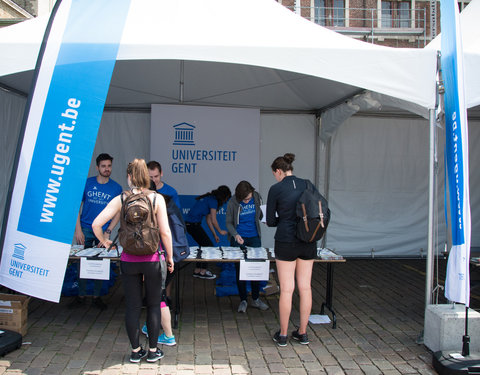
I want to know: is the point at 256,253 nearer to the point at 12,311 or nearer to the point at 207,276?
the point at 207,276

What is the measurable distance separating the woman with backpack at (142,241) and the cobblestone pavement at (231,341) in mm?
408

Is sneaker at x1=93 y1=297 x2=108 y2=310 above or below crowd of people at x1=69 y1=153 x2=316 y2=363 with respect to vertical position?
below

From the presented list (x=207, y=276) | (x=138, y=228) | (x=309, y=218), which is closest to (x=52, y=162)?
(x=138, y=228)

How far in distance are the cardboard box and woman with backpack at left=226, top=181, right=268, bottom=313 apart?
186 centimetres

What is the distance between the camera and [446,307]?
3.33 metres

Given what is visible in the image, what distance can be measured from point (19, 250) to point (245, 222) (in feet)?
6.97

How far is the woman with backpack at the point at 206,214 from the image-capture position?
4.98 metres

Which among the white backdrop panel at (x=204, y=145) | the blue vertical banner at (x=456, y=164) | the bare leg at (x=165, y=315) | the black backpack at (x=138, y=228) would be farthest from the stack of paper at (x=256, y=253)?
the white backdrop panel at (x=204, y=145)

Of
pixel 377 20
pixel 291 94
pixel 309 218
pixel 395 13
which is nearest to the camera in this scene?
pixel 309 218

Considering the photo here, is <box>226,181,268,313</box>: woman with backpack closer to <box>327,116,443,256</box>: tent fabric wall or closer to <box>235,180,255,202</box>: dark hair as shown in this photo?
<box>235,180,255,202</box>: dark hair

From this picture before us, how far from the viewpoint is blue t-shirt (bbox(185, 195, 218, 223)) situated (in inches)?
202

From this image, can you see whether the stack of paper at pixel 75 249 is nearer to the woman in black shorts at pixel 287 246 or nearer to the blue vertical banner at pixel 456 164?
the woman in black shorts at pixel 287 246

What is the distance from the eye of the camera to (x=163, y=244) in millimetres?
2926

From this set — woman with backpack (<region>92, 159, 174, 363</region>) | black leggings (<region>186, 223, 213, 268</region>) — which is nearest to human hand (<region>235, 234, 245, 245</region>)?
black leggings (<region>186, 223, 213, 268</region>)
